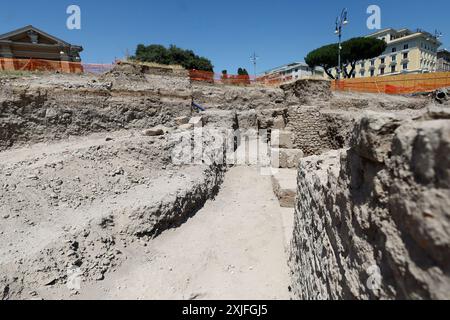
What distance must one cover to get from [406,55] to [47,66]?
185 ft

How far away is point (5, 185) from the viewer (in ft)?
19.2

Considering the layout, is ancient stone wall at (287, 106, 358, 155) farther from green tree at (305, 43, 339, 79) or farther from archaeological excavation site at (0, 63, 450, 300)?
green tree at (305, 43, 339, 79)

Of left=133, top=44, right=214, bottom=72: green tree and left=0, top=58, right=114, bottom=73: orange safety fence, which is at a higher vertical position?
left=133, top=44, right=214, bottom=72: green tree

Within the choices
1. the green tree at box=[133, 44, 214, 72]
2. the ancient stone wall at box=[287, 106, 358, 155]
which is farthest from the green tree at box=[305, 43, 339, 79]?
the ancient stone wall at box=[287, 106, 358, 155]

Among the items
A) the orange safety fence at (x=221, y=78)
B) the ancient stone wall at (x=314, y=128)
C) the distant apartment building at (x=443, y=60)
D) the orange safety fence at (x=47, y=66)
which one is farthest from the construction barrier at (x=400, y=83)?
the distant apartment building at (x=443, y=60)

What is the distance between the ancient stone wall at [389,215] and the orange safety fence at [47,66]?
16510 mm

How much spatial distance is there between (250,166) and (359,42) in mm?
34515

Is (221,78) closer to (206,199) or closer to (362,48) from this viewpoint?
(206,199)

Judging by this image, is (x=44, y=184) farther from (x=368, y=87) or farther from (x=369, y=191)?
(x=368, y=87)

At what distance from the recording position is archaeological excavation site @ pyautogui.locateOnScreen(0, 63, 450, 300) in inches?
63.0

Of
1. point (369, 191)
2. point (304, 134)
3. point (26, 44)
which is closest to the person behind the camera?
point (369, 191)

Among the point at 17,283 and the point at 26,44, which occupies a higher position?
the point at 26,44

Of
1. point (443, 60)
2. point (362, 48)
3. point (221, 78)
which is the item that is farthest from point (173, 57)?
point (443, 60)
